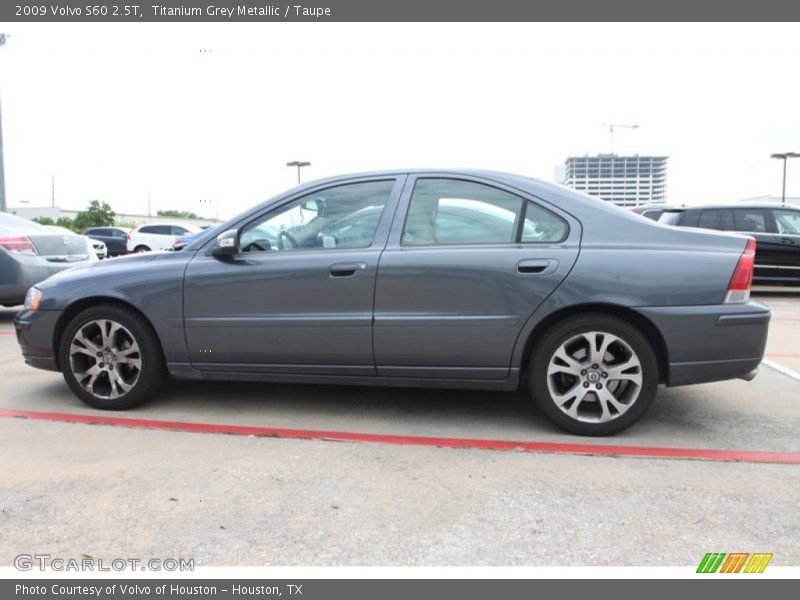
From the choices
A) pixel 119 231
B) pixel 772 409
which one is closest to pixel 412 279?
pixel 772 409

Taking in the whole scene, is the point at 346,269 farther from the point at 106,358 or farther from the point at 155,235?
the point at 155,235

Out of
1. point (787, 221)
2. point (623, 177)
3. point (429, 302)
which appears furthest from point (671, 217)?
point (623, 177)

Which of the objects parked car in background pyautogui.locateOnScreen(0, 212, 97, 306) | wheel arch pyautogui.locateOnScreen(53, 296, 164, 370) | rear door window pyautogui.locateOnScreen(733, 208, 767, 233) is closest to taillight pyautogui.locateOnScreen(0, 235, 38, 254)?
parked car in background pyautogui.locateOnScreen(0, 212, 97, 306)

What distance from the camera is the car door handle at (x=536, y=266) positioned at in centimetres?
343

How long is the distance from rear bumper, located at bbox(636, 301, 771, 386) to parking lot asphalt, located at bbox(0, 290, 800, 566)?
418mm

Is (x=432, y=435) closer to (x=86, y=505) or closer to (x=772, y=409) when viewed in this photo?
(x=86, y=505)

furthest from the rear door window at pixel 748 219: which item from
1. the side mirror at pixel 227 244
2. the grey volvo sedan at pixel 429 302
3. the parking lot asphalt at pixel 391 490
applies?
the side mirror at pixel 227 244

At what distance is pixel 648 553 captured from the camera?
2.30 meters

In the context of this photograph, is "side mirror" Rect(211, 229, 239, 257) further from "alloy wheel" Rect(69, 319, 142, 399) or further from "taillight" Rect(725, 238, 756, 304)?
"taillight" Rect(725, 238, 756, 304)

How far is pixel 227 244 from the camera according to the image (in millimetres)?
3779

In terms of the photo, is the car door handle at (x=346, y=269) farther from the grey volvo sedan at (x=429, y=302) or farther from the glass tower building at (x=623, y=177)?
the glass tower building at (x=623, y=177)

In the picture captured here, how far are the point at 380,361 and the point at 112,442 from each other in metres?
1.60

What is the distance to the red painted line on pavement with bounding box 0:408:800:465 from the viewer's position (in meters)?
3.24

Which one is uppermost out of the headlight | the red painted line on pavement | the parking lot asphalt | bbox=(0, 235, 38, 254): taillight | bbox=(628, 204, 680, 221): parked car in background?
bbox=(628, 204, 680, 221): parked car in background
